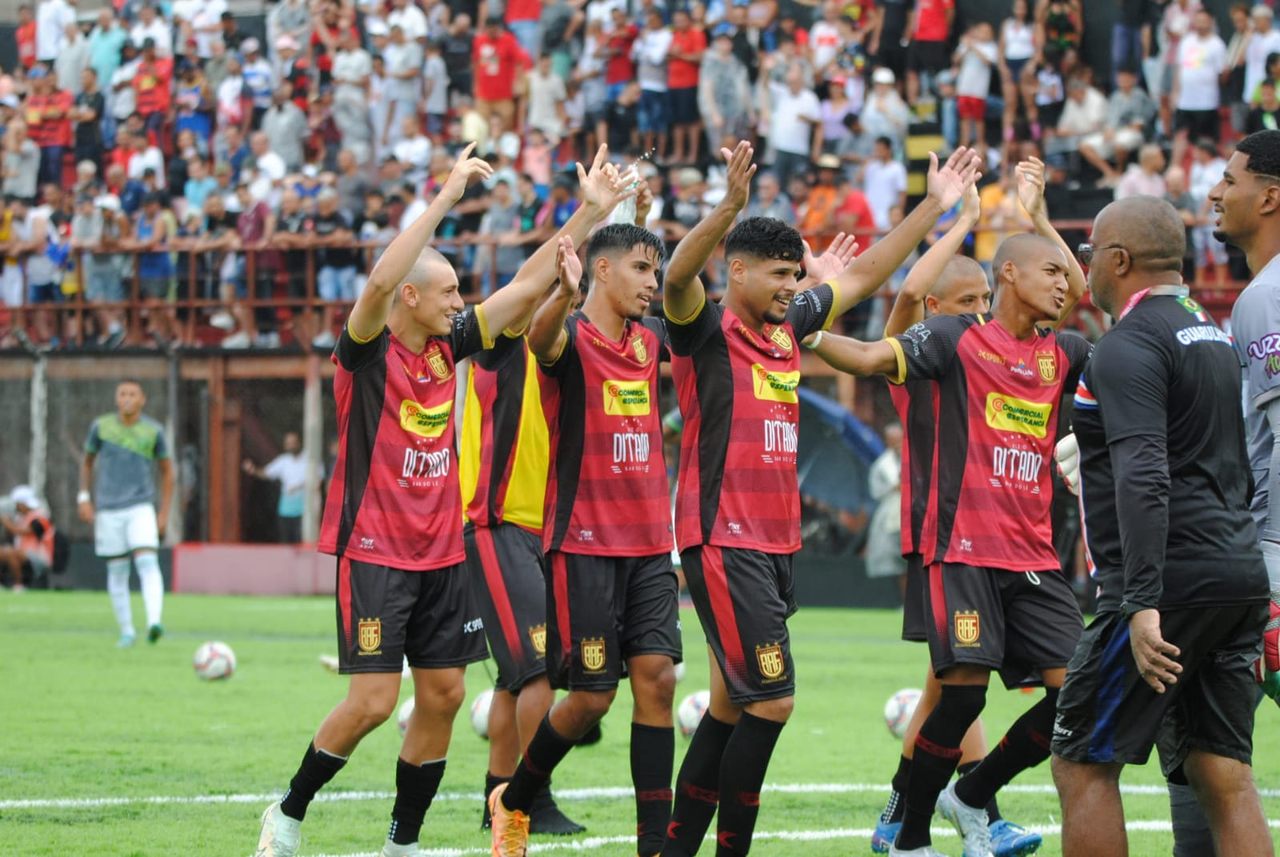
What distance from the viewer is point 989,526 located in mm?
7875

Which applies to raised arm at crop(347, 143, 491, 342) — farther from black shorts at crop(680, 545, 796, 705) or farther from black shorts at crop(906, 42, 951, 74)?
black shorts at crop(906, 42, 951, 74)

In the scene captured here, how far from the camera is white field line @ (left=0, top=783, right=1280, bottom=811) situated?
8.95 m

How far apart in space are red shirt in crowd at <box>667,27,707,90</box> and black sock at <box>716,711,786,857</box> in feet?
62.2

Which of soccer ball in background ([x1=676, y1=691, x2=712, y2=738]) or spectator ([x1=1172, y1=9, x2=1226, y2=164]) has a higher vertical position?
spectator ([x1=1172, y1=9, x2=1226, y2=164])

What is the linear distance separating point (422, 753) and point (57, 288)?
2196 centimetres

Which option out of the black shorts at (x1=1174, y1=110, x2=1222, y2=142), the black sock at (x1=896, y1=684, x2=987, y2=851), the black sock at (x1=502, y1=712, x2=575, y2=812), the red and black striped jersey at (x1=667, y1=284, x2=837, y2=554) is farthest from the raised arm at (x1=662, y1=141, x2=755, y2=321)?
the black shorts at (x1=1174, y1=110, x2=1222, y2=142)

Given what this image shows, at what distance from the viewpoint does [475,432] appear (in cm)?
975

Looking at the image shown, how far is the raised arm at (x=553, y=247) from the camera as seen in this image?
772 cm

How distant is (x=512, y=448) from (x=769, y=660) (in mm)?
2327

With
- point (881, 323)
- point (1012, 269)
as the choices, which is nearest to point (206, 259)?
point (881, 323)

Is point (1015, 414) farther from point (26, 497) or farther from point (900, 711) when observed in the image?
point (26, 497)

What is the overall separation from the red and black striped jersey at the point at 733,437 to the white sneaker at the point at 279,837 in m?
1.86

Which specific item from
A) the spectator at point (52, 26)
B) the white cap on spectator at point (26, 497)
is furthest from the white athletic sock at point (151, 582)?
the spectator at point (52, 26)

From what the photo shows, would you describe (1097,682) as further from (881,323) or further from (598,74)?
(598,74)
